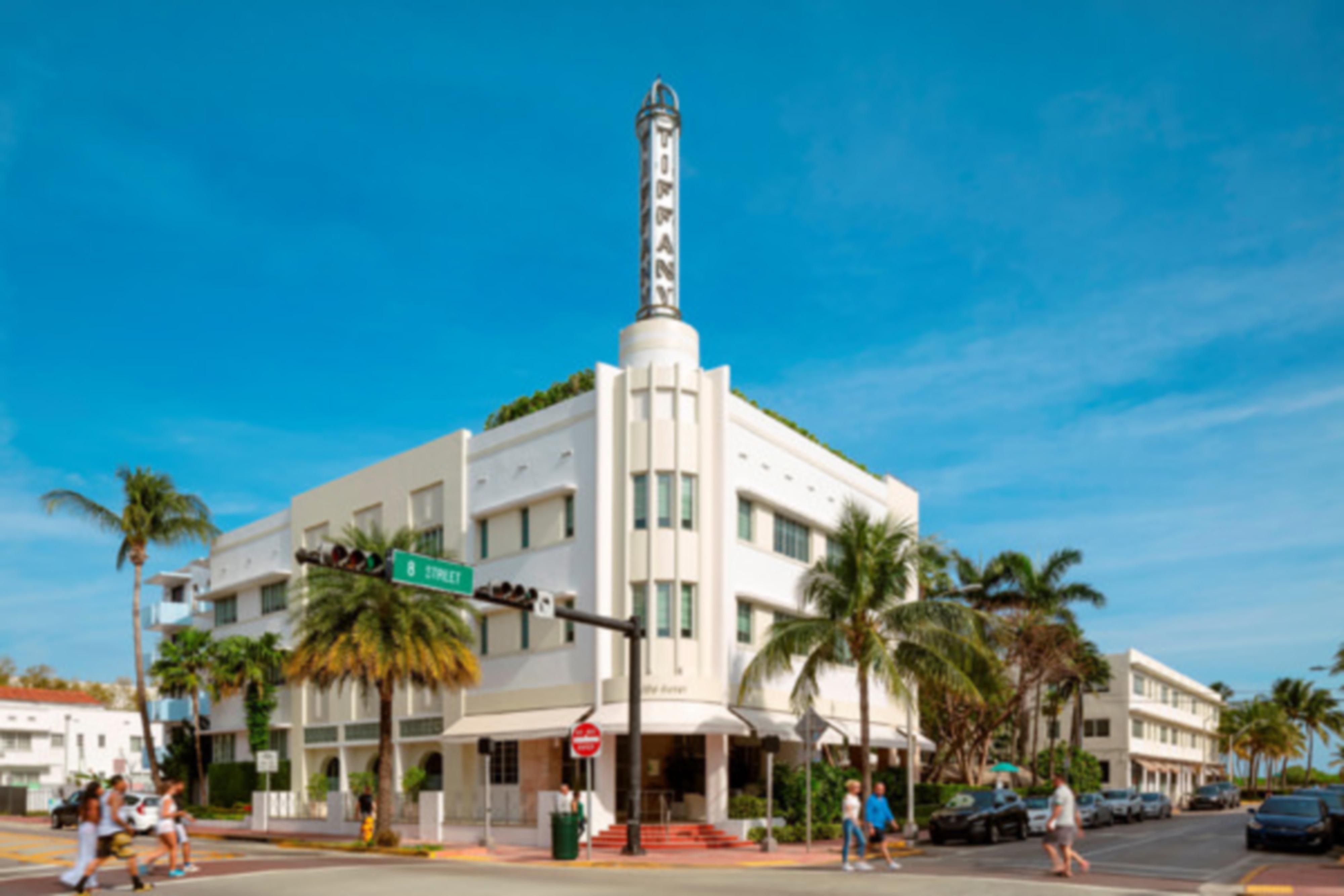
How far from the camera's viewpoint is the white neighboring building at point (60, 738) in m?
86.9

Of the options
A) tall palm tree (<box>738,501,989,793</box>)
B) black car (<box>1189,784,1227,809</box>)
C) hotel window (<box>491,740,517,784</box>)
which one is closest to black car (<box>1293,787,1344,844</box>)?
tall palm tree (<box>738,501,989,793</box>)

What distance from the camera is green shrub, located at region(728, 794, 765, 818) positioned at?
3475 centimetres

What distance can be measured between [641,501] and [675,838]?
943 cm

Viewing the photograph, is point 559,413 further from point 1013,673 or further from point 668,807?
point 1013,673

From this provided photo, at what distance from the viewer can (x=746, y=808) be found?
34719 mm

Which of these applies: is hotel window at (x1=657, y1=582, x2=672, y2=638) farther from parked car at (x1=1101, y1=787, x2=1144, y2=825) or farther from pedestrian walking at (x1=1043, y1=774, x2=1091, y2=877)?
parked car at (x1=1101, y1=787, x2=1144, y2=825)

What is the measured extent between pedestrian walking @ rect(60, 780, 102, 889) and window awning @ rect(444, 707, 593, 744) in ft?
50.0

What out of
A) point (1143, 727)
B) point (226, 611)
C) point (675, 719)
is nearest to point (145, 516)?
point (226, 611)

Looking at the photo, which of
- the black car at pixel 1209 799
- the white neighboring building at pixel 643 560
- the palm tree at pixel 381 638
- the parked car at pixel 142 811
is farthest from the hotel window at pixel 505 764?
the black car at pixel 1209 799

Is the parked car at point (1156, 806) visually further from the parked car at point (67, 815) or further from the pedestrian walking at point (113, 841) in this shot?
the pedestrian walking at point (113, 841)

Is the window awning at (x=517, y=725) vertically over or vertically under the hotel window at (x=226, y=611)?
under

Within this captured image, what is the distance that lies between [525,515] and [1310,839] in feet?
76.9

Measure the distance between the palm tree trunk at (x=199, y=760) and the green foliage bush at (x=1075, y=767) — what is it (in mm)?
Result: 38392

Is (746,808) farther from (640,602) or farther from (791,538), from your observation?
(791,538)
